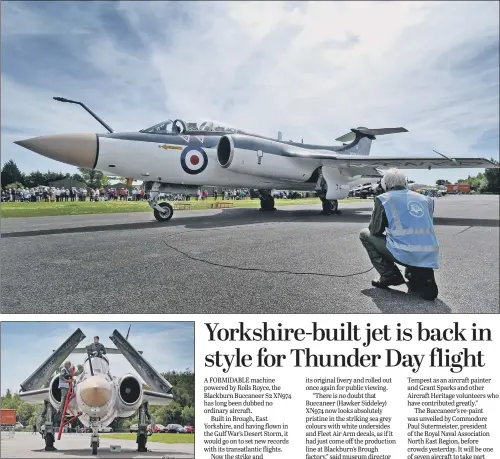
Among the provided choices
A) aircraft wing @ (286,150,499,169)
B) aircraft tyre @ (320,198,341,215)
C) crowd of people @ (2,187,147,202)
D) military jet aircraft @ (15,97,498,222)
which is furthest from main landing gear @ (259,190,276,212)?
crowd of people @ (2,187,147,202)

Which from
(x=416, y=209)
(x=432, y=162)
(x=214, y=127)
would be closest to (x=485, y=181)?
(x=432, y=162)

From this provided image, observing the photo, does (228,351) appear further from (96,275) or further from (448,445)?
(448,445)

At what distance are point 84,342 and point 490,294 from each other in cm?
228

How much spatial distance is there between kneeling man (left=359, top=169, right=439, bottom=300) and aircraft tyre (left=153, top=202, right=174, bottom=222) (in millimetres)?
1915

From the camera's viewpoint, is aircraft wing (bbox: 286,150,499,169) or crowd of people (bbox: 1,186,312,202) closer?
crowd of people (bbox: 1,186,312,202)

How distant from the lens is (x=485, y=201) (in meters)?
2.33

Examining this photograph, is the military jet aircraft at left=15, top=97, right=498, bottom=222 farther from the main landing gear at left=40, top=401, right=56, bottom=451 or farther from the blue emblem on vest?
the main landing gear at left=40, top=401, right=56, bottom=451

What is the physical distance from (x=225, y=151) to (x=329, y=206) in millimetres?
1173

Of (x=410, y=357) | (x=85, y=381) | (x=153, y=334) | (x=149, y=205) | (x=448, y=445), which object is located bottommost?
(x=448, y=445)

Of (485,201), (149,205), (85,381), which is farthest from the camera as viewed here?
(149,205)

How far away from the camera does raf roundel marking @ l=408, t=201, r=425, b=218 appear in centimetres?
163

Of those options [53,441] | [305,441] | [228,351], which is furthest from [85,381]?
[305,441]

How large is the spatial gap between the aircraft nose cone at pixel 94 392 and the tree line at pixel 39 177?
1240 mm

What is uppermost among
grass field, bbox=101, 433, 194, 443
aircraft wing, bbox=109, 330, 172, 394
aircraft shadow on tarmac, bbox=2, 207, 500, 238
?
aircraft shadow on tarmac, bbox=2, 207, 500, 238
